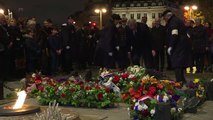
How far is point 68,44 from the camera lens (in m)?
18.3

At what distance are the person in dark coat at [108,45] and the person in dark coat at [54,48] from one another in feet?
8.62

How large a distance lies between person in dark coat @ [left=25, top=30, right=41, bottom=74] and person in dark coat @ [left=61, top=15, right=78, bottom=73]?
6.59 ft

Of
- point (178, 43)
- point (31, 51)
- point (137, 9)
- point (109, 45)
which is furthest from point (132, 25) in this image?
point (137, 9)

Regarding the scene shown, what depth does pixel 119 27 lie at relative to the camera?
624 inches

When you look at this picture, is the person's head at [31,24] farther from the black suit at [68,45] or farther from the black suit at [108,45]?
the black suit at [108,45]

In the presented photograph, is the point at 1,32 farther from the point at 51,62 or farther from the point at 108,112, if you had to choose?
the point at 108,112

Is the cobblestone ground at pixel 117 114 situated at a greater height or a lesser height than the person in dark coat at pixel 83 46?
lesser

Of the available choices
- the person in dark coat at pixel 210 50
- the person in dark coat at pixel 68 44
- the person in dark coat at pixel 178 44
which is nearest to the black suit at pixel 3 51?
the person in dark coat at pixel 68 44

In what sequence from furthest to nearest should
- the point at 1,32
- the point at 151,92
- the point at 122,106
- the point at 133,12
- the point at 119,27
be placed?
the point at 133,12 → the point at 119,27 → the point at 1,32 → the point at 122,106 → the point at 151,92

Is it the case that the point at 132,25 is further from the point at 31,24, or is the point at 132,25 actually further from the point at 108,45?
the point at 31,24

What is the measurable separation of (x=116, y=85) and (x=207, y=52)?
863 centimetres

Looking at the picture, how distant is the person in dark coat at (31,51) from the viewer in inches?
629

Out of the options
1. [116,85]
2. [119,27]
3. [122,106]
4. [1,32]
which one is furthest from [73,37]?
[122,106]

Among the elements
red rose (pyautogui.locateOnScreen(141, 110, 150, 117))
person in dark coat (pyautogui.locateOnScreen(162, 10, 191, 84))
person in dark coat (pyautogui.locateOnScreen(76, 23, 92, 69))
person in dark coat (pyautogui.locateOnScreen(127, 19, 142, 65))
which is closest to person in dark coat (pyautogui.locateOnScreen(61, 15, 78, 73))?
person in dark coat (pyautogui.locateOnScreen(76, 23, 92, 69))
